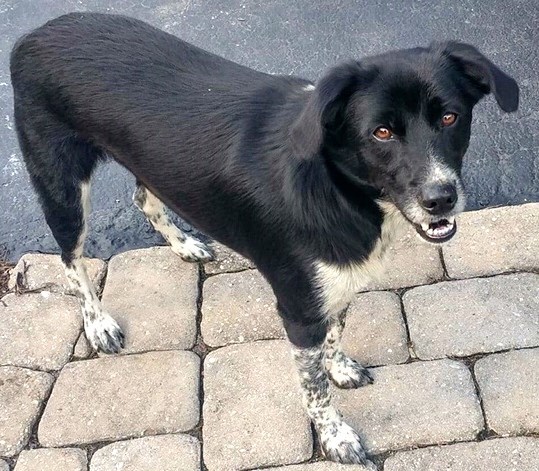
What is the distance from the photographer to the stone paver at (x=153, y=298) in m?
3.76

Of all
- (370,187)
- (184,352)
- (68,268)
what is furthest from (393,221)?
(68,268)

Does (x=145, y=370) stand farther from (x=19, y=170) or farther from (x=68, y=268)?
(x=19, y=170)

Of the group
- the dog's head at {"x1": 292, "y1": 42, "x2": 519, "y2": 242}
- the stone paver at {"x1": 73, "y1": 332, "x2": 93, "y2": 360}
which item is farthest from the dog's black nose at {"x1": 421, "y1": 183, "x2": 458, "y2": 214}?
the stone paver at {"x1": 73, "y1": 332, "x2": 93, "y2": 360}

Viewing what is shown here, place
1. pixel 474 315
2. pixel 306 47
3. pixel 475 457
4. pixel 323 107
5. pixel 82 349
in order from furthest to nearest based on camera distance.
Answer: pixel 306 47
pixel 82 349
pixel 474 315
pixel 475 457
pixel 323 107

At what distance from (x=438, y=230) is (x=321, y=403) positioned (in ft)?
3.06

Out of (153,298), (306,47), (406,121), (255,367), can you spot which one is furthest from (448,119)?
(306,47)

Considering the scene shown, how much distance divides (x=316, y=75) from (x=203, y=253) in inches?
66.0

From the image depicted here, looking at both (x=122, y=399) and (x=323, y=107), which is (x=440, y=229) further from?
(x=122, y=399)

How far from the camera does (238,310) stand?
12.5 ft

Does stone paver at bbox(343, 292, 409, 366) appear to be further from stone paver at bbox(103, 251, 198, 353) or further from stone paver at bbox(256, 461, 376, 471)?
stone paver at bbox(103, 251, 198, 353)

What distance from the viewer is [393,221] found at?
2891mm

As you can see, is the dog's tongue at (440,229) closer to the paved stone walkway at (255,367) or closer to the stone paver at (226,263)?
the paved stone walkway at (255,367)

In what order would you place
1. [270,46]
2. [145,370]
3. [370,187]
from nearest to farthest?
[370,187] → [145,370] → [270,46]

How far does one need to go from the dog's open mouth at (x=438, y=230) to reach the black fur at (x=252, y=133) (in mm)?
163
